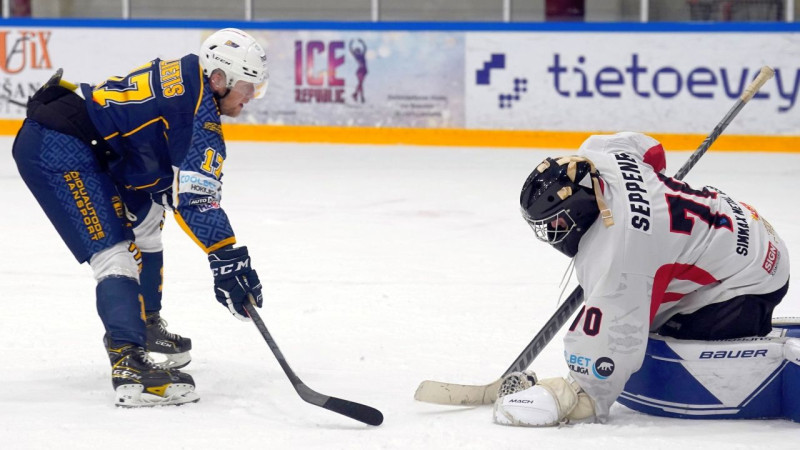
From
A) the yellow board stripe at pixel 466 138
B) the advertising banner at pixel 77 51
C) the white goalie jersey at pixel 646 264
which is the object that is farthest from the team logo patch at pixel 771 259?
the advertising banner at pixel 77 51

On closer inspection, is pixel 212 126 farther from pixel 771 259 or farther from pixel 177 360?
pixel 771 259

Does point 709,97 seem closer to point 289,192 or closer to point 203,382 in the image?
point 289,192

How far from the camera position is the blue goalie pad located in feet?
9.29

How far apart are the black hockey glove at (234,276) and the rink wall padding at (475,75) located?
6.59m

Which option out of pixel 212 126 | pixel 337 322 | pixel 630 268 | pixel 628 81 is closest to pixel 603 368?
pixel 630 268

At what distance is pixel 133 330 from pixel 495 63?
6.75m

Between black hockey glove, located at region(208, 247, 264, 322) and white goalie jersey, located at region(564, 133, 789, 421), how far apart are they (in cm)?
80

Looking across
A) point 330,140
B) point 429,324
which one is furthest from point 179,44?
point 429,324

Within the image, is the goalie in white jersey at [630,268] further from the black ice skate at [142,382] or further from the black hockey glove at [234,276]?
the black ice skate at [142,382]

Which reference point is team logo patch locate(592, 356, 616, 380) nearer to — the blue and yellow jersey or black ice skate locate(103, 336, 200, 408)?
the blue and yellow jersey

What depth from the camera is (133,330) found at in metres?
3.13

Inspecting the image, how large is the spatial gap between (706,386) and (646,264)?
1.16ft

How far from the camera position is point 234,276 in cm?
301

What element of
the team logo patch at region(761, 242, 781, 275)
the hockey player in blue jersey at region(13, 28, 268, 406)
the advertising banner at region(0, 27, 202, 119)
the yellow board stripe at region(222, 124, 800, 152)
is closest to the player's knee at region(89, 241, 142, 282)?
the hockey player in blue jersey at region(13, 28, 268, 406)
